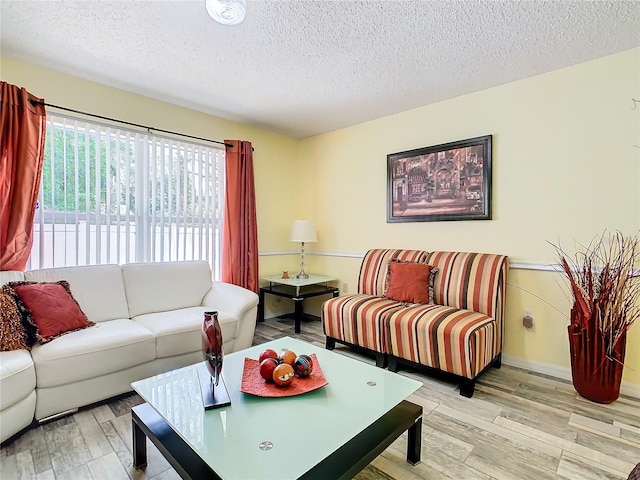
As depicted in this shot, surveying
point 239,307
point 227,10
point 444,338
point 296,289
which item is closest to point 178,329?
point 239,307

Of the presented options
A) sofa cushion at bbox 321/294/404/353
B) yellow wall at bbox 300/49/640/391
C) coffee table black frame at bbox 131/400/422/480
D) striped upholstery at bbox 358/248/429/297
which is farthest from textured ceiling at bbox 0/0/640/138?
coffee table black frame at bbox 131/400/422/480

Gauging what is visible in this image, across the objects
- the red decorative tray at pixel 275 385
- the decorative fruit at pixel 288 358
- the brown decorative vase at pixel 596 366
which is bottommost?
the brown decorative vase at pixel 596 366

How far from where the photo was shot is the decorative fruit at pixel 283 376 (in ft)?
4.97

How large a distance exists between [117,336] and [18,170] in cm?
145

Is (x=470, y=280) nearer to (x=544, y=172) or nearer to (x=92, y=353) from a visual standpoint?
(x=544, y=172)

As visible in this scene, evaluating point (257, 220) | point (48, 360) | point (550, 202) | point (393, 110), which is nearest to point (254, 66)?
point (393, 110)

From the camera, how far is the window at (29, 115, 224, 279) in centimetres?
265

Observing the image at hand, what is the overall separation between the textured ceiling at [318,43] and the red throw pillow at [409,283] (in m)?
1.63

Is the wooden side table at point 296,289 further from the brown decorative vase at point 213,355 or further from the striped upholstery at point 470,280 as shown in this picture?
the brown decorative vase at point 213,355

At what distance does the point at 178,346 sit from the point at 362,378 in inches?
56.7

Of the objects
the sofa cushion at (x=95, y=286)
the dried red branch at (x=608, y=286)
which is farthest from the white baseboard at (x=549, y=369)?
the sofa cushion at (x=95, y=286)

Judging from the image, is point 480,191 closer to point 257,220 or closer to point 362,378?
point 362,378

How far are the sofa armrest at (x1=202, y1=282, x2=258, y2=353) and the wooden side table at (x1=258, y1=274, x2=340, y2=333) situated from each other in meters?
0.75

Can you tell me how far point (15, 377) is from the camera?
5.49ft
